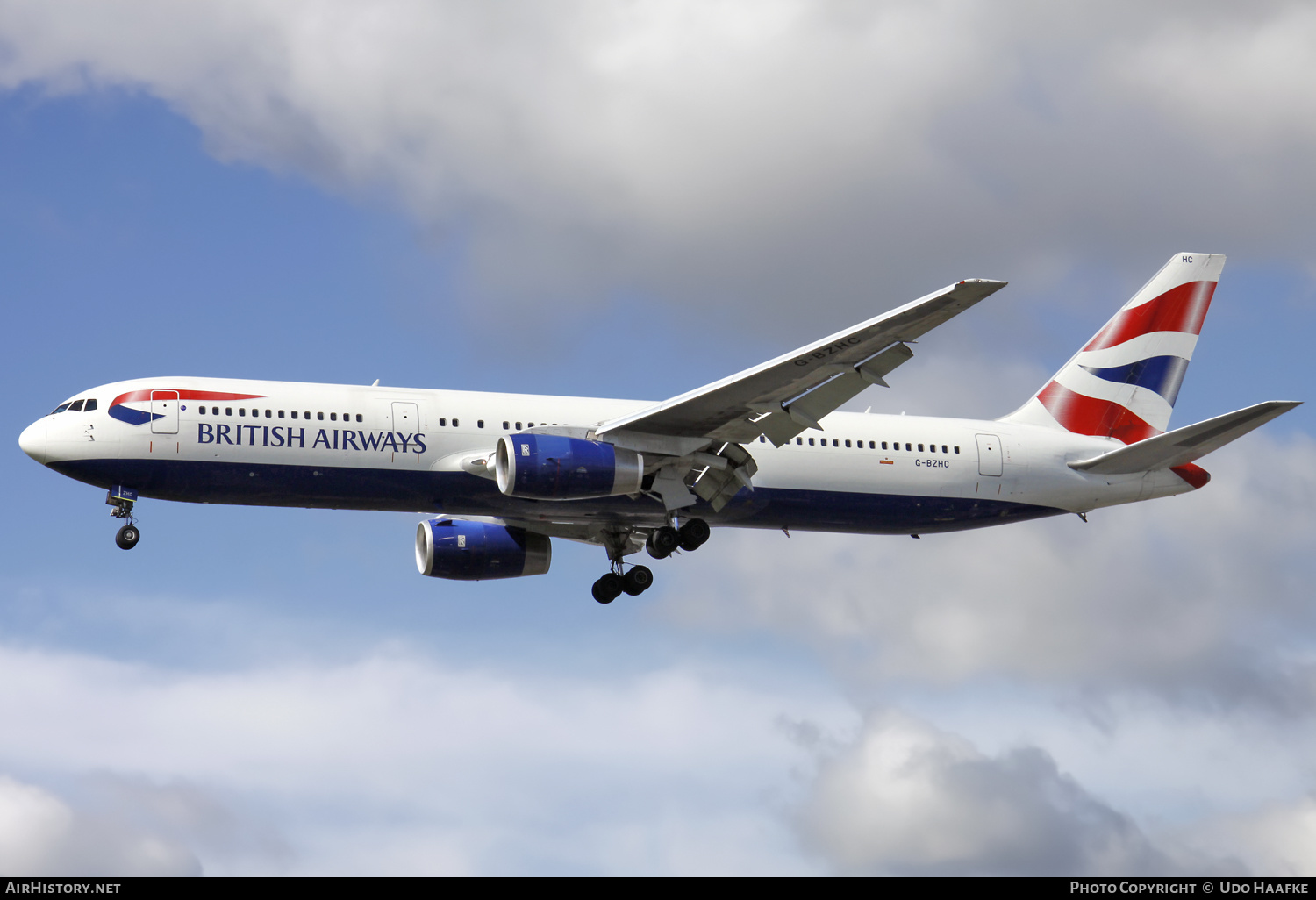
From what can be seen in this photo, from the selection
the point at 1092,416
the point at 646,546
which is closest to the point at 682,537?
the point at 646,546

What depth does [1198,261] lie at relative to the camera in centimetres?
4734

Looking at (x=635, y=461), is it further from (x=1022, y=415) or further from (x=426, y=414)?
(x=1022, y=415)

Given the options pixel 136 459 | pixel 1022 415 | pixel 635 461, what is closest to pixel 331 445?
pixel 136 459

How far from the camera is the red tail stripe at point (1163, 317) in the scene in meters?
46.4

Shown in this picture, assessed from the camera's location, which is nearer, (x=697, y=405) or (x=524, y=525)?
(x=697, y=405)

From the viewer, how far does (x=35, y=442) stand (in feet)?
120

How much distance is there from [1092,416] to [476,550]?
1827 centimetres

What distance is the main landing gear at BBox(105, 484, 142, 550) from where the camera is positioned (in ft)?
119

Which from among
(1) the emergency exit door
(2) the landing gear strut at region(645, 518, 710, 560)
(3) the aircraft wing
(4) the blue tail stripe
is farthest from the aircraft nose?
(4) the blue tail stripe

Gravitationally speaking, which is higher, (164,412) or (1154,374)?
(1154,374)

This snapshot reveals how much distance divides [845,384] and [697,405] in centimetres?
Result: 343

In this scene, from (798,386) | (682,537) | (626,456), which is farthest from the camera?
(682,537)

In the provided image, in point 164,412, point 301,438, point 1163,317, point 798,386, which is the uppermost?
point 1163,317

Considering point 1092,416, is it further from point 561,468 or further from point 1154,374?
point 561,468
